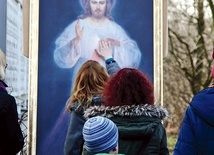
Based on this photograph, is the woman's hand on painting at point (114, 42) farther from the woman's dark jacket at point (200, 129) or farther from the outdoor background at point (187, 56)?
the outdoor background at point (187, 56)

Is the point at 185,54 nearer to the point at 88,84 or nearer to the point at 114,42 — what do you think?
the point at 114,42

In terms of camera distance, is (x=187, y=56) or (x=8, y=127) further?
(x=187, y=56)

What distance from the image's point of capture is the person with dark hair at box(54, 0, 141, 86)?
6.04 m

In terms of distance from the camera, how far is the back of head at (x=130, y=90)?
3865 mm

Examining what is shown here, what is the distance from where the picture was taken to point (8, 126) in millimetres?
4227

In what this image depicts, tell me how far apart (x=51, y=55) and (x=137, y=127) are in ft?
7.88

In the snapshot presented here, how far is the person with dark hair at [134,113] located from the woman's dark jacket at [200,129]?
277mm

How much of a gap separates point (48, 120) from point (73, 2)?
1.13 metres

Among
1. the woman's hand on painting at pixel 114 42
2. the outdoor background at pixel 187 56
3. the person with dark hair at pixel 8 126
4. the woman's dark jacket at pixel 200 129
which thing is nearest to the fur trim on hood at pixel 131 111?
the woman's dark jacket at pixel 200 129

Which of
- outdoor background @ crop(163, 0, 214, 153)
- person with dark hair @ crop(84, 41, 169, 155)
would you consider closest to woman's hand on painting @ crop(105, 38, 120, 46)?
person with dark hair @ crop(84, 41, 169, 155)

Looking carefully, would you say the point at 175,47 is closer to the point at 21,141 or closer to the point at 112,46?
the point at 112,46

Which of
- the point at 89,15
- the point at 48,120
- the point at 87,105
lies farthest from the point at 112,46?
the point at 87,105

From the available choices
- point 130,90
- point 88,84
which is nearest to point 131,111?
point 130,90

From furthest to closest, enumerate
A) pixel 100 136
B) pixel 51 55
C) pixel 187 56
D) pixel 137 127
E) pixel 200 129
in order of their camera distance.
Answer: pixel 187 56 < pixel 51 55 < pixel 137 127 < pixel 200 129 < pixel 100 136
